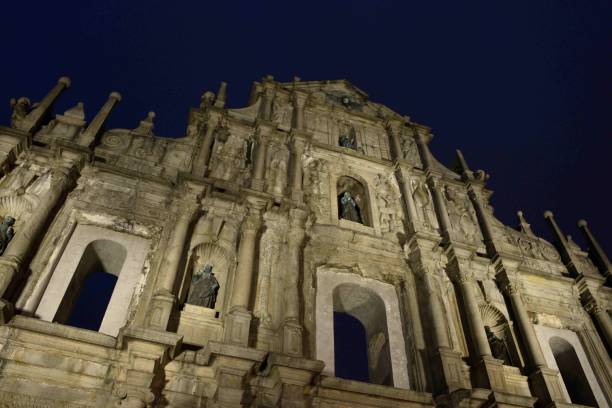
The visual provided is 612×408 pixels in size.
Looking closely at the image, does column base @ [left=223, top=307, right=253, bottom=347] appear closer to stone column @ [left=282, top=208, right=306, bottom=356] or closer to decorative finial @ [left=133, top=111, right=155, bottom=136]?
stone column @ [left=282, top=208, right=306, bottom=356]

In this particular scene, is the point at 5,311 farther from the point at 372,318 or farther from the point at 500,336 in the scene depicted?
the point at 500,336

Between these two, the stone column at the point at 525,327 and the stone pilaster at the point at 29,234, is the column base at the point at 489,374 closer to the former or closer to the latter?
the stone column at the point at 525,327

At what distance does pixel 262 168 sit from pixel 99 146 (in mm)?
4075

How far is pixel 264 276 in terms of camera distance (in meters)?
9.70

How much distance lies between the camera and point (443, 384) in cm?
891

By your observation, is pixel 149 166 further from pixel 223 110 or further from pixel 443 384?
pixel 443 384

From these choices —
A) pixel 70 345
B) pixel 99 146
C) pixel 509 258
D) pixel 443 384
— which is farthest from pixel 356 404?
pixel 99 146

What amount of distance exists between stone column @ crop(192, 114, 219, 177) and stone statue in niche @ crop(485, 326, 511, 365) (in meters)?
7.97

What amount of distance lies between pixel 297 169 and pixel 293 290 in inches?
173

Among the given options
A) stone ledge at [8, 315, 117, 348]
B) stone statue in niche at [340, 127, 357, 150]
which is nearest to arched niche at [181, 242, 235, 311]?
stone ledge at [8, 315, 117, 348]

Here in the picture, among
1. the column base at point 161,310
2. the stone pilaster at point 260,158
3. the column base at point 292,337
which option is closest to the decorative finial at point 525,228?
the stone pilaster at point 260,158

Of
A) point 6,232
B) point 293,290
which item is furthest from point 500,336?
point 6,232

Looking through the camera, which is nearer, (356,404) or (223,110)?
(356,404)

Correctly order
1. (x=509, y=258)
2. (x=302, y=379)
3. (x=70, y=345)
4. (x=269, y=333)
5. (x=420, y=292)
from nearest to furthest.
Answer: (x=70, y=345) < (x=302, y=379) < (x=269, y=333) < (x=420, y=292) < (x=509, y=258)
